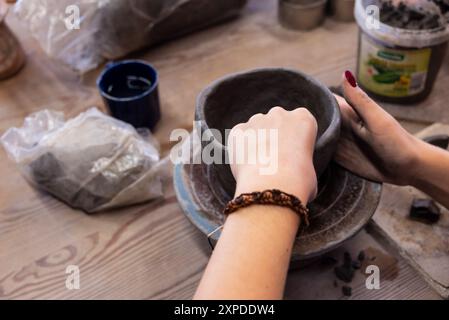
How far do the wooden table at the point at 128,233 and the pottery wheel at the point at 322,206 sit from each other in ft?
0.36

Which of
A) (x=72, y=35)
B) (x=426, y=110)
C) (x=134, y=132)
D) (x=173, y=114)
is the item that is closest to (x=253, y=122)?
(x=134, y=132)

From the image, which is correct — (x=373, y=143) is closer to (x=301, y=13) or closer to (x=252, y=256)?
(x=252, y=256)

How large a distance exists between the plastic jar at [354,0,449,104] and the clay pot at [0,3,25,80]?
2.84 feet

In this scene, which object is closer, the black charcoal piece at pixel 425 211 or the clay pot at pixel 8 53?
the black charcoal piece at pixel 425 211

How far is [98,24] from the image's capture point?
1318 mm

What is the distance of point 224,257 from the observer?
65cm

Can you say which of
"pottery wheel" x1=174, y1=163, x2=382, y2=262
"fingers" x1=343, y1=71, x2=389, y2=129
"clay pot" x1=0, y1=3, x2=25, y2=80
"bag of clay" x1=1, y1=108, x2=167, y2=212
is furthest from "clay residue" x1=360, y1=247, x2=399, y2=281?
"clay pot" x1=0, y1=3, x2=25, y2=80

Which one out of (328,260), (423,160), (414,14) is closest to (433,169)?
(423,160)

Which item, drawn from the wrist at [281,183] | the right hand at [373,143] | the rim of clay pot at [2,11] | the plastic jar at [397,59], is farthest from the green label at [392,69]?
the rim of clay pot at [2,11]

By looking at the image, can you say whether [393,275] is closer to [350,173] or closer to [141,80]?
[350,173]

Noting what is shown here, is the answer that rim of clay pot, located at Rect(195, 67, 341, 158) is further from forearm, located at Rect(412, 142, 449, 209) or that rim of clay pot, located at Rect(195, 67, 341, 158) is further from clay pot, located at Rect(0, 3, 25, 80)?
clay pot, located at Rect(0, 3, 25, 80)

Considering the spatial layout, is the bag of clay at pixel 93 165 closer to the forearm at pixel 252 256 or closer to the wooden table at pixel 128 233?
the wooden table at pixel 128 233

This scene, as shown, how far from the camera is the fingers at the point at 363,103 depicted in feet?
2.78

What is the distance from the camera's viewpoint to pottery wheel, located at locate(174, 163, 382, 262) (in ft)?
2.76
